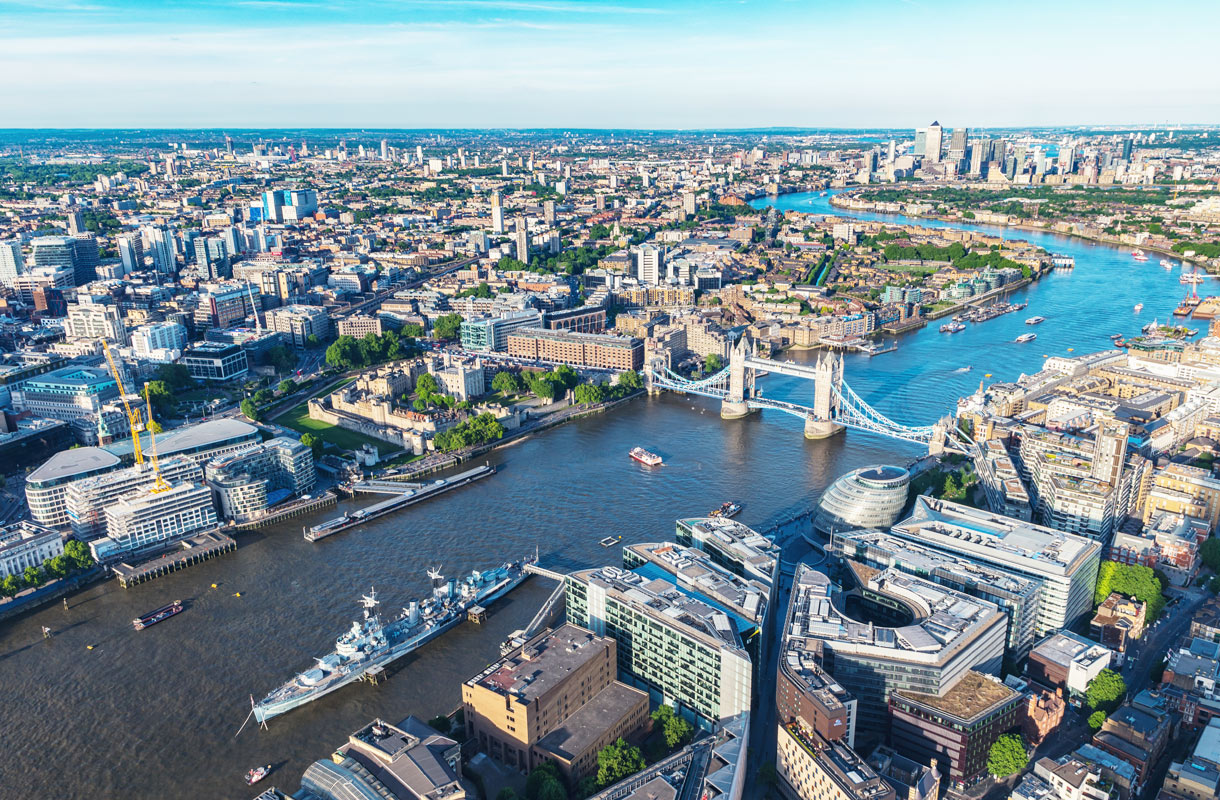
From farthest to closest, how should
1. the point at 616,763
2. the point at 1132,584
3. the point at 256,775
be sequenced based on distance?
the point at 1132,584, the point at 256,775, the point at 616,763

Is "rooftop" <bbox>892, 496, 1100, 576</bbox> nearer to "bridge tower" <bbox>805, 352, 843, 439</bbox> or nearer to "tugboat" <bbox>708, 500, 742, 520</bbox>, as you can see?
"tugboat" <bbox>708, 500, 742, 520</bbox>

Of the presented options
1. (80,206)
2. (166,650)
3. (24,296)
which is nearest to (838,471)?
(166,650)

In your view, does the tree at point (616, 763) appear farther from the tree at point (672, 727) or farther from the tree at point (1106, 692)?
the tree at point (1106, 692)

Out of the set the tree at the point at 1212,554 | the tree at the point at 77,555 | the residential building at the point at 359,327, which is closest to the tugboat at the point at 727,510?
the tree at the point at 1212,554

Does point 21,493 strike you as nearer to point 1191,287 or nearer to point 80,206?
point 1191,287

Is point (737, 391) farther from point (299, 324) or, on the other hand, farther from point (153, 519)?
point (299, 324)

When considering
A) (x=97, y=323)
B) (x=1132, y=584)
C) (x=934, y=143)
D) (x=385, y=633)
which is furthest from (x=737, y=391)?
(x=934, y=143)
